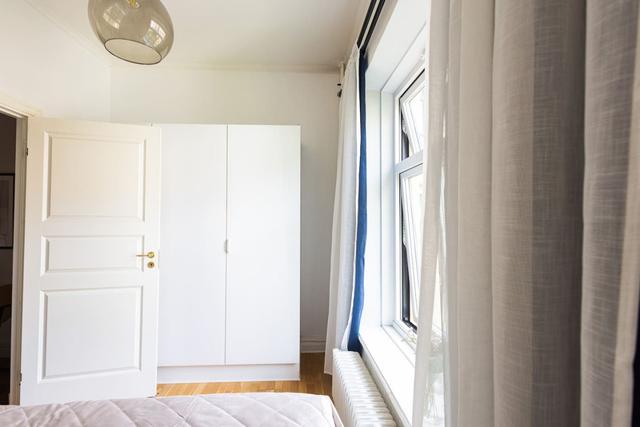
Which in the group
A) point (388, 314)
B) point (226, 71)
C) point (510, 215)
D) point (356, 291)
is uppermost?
point (226, 71)

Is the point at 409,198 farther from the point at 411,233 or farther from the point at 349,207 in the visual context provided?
the point at 349,207

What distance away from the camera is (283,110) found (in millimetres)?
2904

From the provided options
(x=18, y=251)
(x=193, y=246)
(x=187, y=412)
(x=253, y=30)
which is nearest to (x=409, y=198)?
(x=187, y=412)

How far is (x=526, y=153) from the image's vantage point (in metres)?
0.35

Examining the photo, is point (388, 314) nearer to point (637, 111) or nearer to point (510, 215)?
point (510, 215)

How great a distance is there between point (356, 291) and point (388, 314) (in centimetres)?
41

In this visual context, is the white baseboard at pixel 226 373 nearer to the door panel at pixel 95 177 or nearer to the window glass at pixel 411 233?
the window glass at pixel 411 233

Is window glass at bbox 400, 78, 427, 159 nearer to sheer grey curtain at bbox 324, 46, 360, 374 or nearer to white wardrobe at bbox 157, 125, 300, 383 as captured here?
sheer grey curtain at bbox 324, 46, 360, 374

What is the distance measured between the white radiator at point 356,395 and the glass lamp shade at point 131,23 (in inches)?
68.7

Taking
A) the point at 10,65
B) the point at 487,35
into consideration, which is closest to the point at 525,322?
the point at 487,35

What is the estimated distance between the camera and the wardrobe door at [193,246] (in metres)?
2.34

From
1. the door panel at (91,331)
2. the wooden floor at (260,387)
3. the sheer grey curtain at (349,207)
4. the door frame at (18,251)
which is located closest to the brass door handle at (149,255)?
the door panel at (91,331)

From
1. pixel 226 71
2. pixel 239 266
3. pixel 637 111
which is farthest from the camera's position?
pixel 226 71

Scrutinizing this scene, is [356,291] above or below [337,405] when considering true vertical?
above
